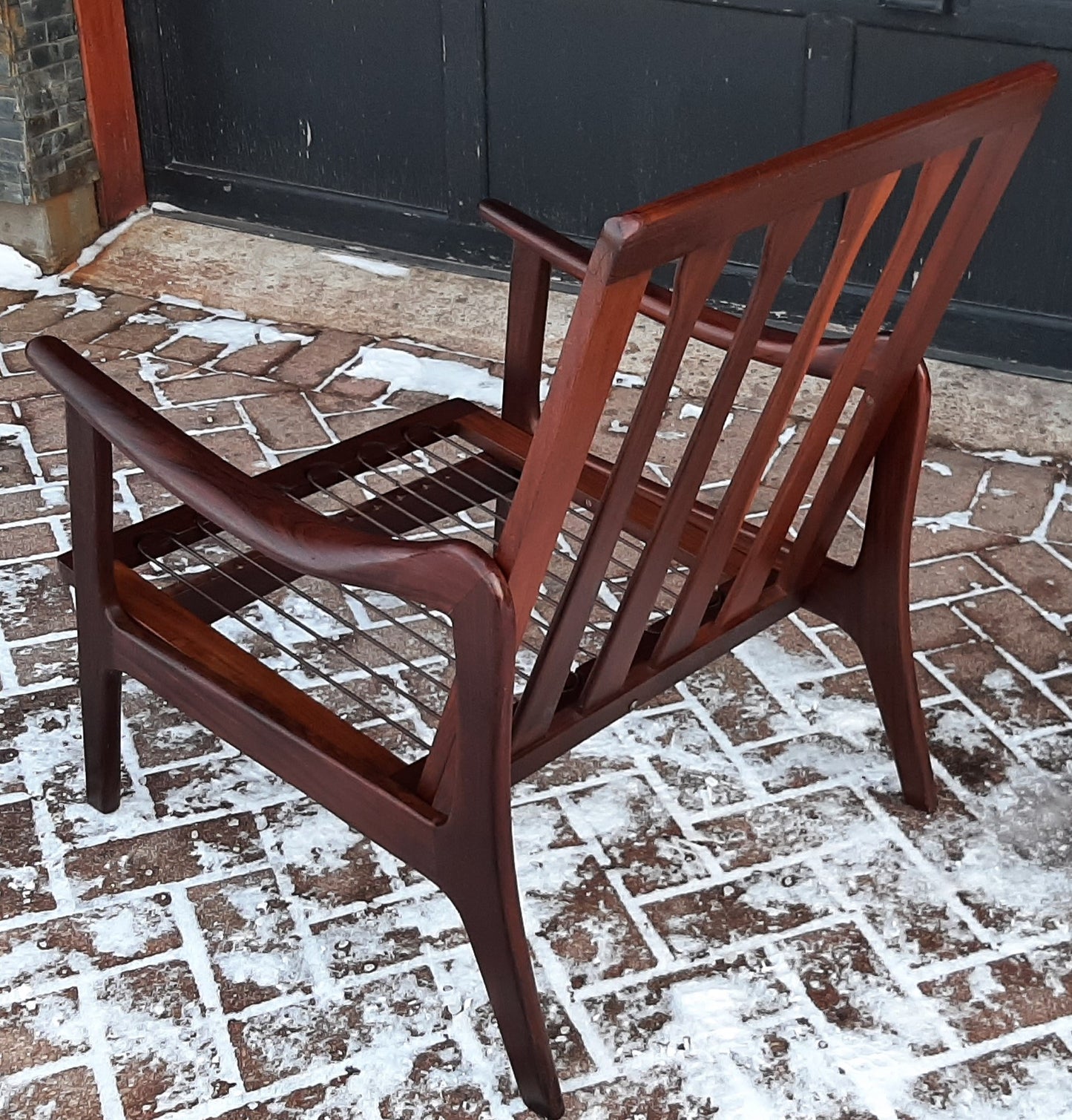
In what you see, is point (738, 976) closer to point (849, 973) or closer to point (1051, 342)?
point (849, 973)

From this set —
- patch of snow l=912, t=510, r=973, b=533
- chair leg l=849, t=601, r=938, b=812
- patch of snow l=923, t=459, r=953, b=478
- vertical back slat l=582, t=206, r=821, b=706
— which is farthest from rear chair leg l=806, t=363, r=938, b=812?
patch of snow l=923, t=459, r=953, b=478

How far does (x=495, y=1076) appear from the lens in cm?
180

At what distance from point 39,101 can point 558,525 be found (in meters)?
3.17

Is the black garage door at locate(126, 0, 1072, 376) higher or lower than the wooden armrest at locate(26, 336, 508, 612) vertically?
lower

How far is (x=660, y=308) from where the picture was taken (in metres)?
1.96

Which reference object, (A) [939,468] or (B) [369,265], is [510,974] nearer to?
(A) [939,468]

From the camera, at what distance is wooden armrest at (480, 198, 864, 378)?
1846 mm

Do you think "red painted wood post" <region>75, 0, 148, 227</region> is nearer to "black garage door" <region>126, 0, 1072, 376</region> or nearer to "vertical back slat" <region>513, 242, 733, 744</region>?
"black garage door" <region>126, 0, 1072, 376</region>

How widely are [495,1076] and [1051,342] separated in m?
2.45

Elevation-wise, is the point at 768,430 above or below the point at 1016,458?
above

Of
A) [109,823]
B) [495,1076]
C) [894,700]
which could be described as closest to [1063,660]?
[894,700]

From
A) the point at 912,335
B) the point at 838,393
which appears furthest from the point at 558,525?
the point at 912,335

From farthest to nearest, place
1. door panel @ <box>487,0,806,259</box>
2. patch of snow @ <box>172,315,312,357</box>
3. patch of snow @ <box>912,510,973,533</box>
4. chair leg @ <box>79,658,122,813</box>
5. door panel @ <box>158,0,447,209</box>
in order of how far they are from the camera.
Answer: door panel @ <box>158,0,447,209</box>
patch of snow @ <box>172,315,312,357</box>
door panel @ <box>487,0,806,259</box>
patch of snow @ <box>912,510,973,533</box>
chair leg @ <box>79,658,122,813</box>

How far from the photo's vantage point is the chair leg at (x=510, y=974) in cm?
158
